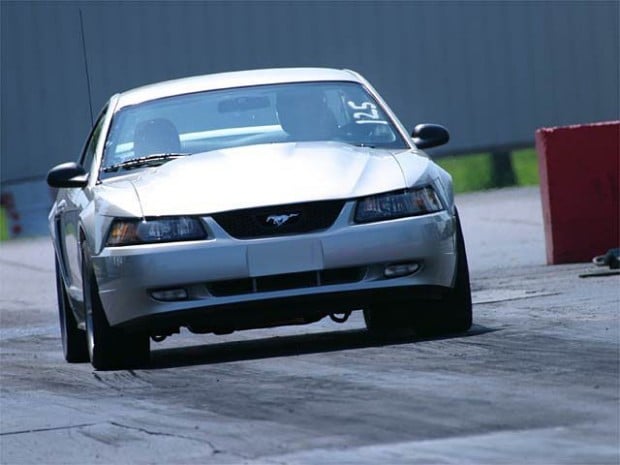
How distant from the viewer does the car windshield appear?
32.2 feet

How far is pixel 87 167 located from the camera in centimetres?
1067

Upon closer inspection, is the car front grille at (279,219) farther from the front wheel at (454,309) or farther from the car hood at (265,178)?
the front wheel at (454,309)

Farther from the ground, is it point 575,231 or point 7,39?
point 7,39

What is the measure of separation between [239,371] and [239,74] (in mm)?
2204

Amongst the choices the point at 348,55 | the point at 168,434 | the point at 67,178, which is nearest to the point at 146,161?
the point at 67,178

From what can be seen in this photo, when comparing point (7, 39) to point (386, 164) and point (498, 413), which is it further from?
point (498, 413)

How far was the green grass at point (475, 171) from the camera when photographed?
20.7 m

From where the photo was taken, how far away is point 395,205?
8.83m

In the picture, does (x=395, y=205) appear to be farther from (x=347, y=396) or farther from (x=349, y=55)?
(x=349, y=55)

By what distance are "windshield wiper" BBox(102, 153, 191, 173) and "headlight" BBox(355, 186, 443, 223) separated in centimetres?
126

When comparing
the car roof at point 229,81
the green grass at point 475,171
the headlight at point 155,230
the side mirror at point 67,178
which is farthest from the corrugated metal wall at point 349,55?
the headlight at point 155,230

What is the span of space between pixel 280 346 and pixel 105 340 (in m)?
1.13

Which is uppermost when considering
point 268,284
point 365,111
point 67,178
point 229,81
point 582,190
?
point 229,81

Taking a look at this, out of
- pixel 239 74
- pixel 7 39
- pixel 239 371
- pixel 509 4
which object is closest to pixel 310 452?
pixel 239 371
